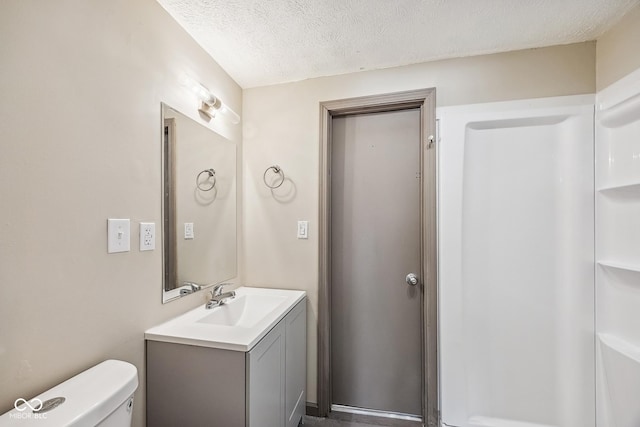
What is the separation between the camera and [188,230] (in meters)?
1.49

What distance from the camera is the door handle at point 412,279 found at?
1822 mm

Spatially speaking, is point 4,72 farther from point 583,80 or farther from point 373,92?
point 583,80

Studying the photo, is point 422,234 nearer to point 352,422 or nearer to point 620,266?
point 620,266

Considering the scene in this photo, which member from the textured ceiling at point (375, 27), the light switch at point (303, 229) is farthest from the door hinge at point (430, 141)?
the light switch at point (303, 229)

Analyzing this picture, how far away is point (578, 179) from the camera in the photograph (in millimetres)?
1497

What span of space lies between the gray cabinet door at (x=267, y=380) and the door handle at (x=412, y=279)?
884 millimetres

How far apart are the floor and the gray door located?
67 mm

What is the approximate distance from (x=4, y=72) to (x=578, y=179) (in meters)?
2.40

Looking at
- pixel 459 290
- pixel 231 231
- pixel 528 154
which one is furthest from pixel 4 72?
pixel 528 154

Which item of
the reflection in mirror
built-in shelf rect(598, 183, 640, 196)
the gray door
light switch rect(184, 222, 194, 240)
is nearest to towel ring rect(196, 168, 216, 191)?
the reflection in mirror

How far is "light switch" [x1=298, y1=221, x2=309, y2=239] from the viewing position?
1.92 m

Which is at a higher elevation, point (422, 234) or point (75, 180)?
point (75, 180)

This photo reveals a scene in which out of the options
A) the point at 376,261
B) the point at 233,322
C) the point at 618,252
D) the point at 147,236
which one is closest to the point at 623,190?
the point at 618,252

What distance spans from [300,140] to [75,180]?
4.22ft
